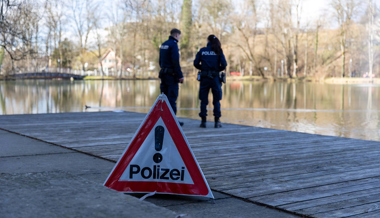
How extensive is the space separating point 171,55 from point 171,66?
0.21m

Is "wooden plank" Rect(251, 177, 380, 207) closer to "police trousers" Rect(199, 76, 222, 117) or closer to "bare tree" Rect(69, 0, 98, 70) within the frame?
"police trousers" Rect(199, 76, 222, 117)

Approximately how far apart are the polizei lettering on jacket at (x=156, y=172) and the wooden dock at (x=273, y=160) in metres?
0.53

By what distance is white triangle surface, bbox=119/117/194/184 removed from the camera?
3.60m

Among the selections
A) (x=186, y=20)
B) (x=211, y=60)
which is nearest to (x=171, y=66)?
(x=211, y=60)

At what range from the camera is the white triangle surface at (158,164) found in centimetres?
360

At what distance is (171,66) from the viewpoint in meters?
8.96

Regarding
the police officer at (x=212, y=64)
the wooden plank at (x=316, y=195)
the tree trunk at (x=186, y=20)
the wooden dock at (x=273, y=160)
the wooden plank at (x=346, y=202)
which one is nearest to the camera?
the wooden plank at (x=346, y=202)

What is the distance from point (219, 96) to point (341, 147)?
3.04 m

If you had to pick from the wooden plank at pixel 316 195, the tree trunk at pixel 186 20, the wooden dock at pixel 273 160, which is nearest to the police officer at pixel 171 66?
the wooden dock at pixel 273 160

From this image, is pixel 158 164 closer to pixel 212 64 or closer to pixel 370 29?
pixel 212 64

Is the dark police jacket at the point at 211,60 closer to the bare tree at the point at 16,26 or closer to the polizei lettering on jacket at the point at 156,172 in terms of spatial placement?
the polizei lettering on jacket at the point at 156,172

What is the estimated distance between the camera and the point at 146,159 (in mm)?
3615

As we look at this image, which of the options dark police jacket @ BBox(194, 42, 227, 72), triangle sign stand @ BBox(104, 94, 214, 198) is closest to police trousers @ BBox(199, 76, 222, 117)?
dark police jacket @ BBox(194, 42, 227, 72)

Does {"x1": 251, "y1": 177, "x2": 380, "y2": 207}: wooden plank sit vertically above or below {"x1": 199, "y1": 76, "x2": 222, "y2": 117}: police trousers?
below
